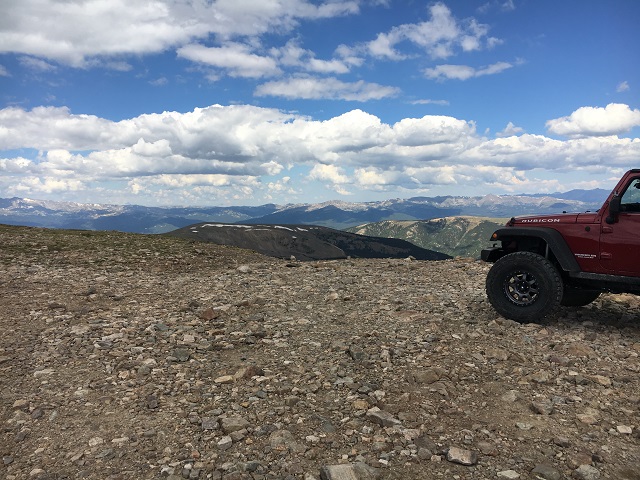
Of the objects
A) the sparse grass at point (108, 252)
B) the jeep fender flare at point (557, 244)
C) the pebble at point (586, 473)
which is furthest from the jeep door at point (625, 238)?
the sparse grass at point (108, 252)

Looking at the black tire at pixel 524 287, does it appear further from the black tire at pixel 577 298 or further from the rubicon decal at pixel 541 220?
the black tire at pixel 577 298

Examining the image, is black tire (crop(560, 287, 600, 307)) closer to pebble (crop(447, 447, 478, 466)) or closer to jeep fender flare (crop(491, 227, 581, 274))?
jeep fender flare (crop(491, 227, 581, 274))

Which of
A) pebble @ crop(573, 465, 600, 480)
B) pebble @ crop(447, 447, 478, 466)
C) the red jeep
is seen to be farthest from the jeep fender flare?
pebble @ crop(447, 447, 478, 466)

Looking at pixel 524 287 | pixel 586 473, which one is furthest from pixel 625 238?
pixel 586 473

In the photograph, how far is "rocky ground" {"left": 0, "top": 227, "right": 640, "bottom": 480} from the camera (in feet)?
15.3

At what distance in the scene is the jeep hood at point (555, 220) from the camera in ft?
30.3

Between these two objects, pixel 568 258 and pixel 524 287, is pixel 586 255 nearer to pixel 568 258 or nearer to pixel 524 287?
pixel 568 258

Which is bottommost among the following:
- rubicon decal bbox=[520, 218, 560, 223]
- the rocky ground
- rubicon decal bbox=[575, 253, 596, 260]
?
the rocky ground

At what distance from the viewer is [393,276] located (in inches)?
593

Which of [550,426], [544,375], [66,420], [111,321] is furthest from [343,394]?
[111,321]

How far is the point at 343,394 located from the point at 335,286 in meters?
7.15

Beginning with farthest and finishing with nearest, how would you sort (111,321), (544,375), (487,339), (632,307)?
(632,307)
(111,321)
(487,339)
(544,375)

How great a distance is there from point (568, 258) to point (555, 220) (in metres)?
0.96

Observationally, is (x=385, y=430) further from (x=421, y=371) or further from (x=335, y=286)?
(x=335, y=286)
